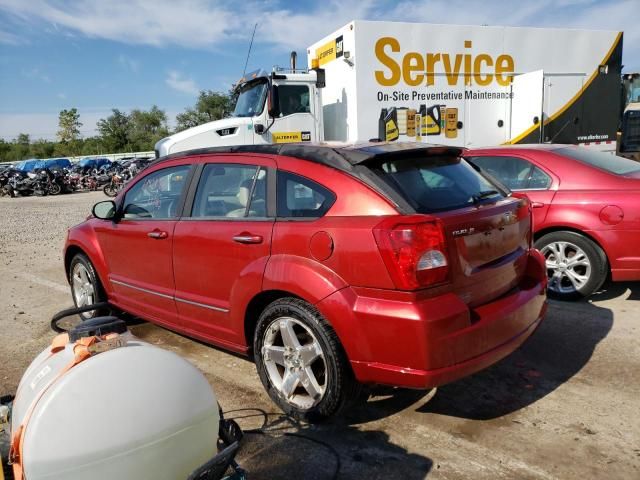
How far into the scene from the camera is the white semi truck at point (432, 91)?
10.1 metres

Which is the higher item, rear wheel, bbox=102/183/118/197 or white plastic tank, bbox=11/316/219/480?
white plastic tank, bbox=11/316/219/480

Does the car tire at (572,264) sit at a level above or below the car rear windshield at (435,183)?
below

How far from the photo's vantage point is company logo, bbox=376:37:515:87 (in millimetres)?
10086

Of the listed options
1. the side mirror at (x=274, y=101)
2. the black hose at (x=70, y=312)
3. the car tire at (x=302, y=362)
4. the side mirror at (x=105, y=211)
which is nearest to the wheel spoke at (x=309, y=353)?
the car tire at (x=302, y=362)

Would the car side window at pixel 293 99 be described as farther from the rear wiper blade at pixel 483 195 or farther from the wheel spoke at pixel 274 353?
the wheel spoke at pixel 274 353

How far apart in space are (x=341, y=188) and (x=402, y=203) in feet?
1.15

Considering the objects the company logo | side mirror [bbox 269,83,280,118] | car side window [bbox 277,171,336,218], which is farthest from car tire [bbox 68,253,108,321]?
the company logo

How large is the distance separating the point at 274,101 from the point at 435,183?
7.84 m

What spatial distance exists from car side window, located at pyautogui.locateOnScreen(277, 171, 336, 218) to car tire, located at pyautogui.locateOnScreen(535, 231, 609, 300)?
3024 mm

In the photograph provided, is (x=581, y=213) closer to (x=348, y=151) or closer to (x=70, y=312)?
(x=348, y=151)

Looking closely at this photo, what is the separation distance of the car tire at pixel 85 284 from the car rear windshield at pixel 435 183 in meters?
3.14

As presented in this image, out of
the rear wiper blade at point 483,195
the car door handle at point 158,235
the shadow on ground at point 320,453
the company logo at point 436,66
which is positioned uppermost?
the company logo at point 436,66

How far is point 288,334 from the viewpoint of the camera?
2.97m

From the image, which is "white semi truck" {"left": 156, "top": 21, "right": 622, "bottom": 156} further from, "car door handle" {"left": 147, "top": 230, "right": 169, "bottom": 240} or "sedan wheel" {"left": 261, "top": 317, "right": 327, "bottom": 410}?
"sedan wheel" {"left": 261, "top": 317, "right": 327, "bottom": 410}
